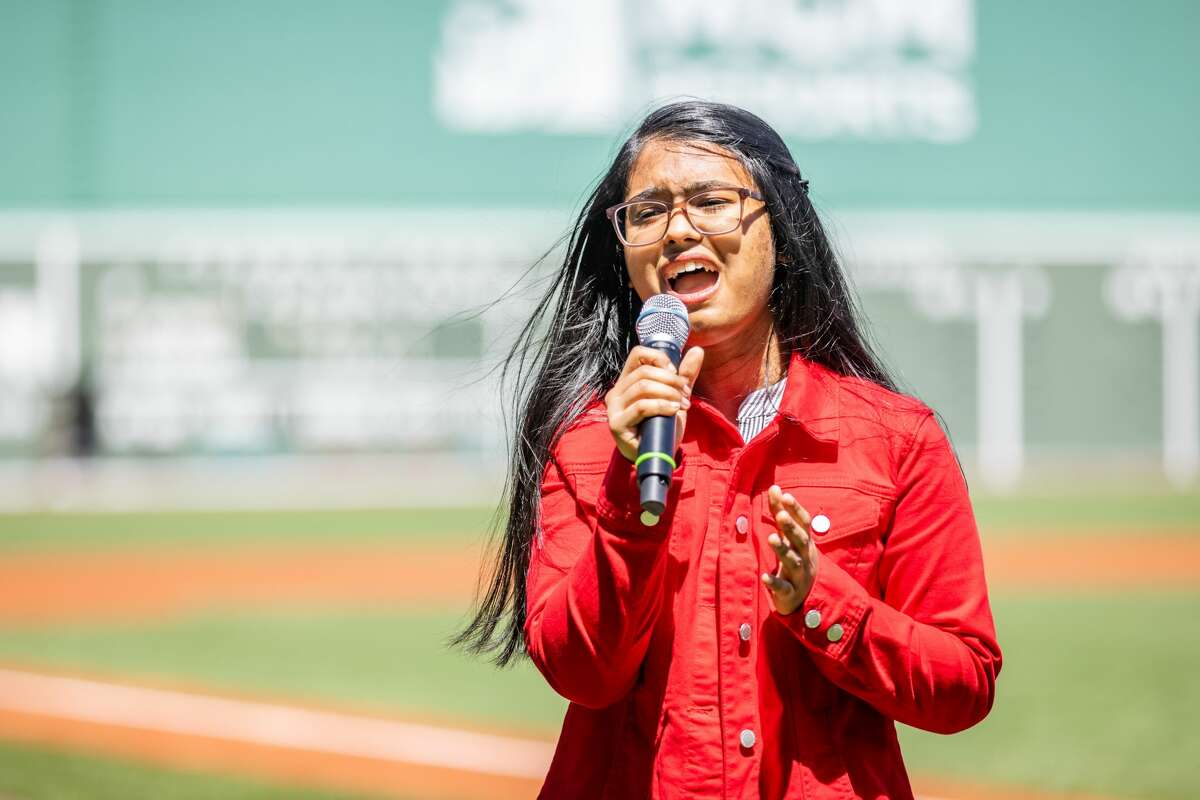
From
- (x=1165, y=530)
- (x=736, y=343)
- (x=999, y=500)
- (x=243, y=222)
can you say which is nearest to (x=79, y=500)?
(x=243, y=222)

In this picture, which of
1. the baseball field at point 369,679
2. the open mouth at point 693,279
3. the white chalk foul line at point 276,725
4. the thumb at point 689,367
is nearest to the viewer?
the thumb at point 689,367

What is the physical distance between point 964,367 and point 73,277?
16.6m

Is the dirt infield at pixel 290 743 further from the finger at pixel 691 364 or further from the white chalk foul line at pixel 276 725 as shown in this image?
the finger at pixel 691 364

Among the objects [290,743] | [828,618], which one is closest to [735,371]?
[828,618]

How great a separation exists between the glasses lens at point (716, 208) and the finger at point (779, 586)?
55cm

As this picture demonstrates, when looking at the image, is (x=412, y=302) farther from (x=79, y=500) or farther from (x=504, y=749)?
(x=504, y=749)

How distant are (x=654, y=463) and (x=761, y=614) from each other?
32cm

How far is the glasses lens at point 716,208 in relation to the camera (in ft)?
6.33

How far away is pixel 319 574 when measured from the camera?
1254 centimetres

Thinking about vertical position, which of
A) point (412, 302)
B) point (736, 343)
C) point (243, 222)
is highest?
point (243, 222)

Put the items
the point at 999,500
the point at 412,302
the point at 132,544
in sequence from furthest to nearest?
the point at 412,302
the point at 999,500
the point at 132,544

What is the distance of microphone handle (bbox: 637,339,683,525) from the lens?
63.1 inches

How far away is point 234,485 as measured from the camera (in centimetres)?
2275

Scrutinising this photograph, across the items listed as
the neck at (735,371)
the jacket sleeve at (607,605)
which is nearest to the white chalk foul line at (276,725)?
the neck at (735,371)
